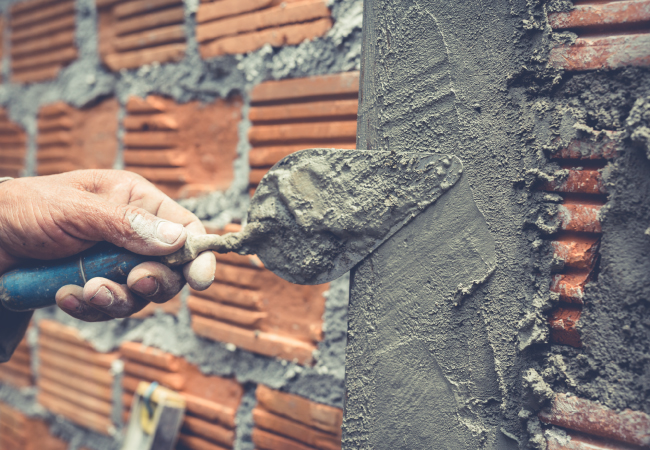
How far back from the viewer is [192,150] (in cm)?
122

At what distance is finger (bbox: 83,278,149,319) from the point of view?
700 millimetres

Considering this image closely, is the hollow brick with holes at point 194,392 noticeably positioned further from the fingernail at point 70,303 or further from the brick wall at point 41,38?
the brick wall at point 41,38

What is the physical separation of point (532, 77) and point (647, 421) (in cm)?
45

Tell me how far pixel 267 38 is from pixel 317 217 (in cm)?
58

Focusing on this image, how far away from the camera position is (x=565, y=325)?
55 centimetres

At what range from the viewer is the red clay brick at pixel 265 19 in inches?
36.3

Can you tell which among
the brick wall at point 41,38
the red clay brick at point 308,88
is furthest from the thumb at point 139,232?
the brick wall at point 41,38

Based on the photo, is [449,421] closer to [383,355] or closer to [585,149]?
[383,355]

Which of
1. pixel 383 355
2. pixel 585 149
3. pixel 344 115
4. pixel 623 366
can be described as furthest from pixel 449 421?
pixel 344 115

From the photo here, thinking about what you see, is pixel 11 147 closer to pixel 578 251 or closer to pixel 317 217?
pixel 317 217

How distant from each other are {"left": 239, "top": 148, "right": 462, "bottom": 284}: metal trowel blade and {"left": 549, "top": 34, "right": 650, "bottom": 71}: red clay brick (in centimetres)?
19

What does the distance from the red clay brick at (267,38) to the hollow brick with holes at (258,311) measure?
0.45m

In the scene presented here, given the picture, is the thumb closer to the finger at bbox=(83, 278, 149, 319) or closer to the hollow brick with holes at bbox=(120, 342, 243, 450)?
the finger at bbox=(83, 278, 149, 319)

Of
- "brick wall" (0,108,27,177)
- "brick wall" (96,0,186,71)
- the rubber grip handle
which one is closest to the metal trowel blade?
the rubber grip handle
